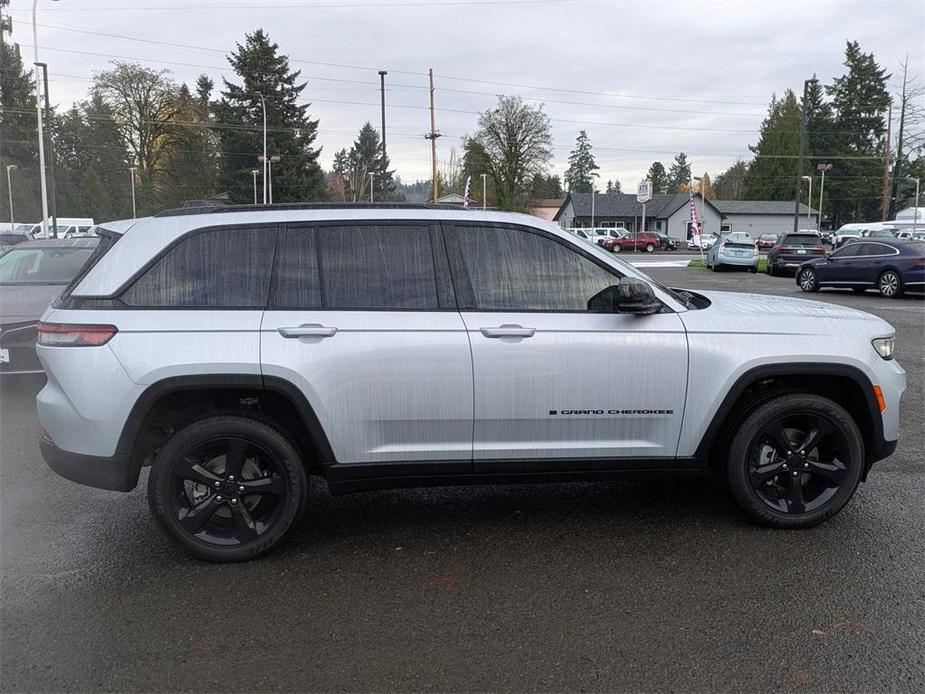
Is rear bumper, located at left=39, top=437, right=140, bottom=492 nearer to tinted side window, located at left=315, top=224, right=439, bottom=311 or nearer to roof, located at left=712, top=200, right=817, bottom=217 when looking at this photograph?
tinted side window, located at left=315, top=224, right=439, bottom=311

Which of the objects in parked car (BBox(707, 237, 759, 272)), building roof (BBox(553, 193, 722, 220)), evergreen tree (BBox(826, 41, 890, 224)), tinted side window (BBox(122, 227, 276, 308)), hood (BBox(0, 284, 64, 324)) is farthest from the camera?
building roof (BBox(553, 193, 722, 220))

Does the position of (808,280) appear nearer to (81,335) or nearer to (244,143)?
(81,335)

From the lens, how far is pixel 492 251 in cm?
412

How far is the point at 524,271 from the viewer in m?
4.11

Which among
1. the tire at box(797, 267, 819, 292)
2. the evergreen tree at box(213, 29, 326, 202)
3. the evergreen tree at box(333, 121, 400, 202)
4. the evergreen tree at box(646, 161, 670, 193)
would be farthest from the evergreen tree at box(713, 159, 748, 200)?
the tire at box(797, 267, 819, 292)

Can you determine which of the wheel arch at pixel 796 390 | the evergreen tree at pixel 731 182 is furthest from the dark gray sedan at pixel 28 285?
the evergreen tree at pixel 731 182

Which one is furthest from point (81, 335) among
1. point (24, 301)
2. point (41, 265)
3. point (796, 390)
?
point (41, 265)

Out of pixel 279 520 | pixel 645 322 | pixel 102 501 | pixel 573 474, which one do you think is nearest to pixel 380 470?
pixel 279 520

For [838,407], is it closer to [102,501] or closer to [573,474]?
[573,474]

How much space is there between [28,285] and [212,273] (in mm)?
5390

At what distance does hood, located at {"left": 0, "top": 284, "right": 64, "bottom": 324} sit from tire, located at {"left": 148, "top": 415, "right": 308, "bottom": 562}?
4669 millimetres

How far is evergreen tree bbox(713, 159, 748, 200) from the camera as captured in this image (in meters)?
122

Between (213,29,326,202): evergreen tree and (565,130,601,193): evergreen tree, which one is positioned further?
(565,130,601,193): evergreen tree

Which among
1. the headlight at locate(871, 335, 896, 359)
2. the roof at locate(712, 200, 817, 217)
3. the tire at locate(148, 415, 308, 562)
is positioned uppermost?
the roof at locate(712, 200, 817, 217)
